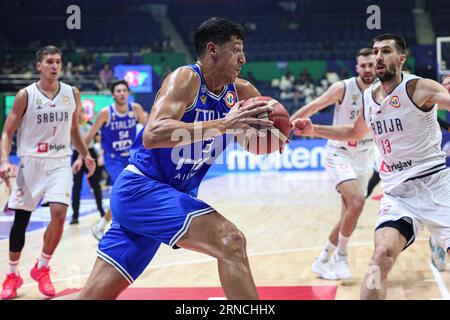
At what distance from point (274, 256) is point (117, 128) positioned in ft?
8.94

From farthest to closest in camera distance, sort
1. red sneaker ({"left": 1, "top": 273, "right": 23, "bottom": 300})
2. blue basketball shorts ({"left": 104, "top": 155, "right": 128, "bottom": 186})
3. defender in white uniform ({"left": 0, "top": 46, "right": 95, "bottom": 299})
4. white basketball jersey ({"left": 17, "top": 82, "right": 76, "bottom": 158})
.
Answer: blue basketball shorts ({"left": 104, "top": 155, "right": 128, "bottom": 186})
white basketball jersey ({"left": 17, "top": 82, "right": 76, "bottom": 158})
defender in white uniform ({"left": 0, "top": 46, "right": 95, "bottom": 299})
red sneaker ({"left": 1, "top": 273, "right": 23, "bottom": 300})

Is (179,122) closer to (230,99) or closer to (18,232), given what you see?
(230,99)

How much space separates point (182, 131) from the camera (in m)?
3.01

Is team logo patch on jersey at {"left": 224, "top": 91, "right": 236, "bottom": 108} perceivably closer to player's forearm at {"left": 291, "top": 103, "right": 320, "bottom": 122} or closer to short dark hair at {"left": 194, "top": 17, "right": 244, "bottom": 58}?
short dark hair at {"left": 194, "top": 17, "right": 244, "bottom": 58}

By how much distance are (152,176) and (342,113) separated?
3.35 m

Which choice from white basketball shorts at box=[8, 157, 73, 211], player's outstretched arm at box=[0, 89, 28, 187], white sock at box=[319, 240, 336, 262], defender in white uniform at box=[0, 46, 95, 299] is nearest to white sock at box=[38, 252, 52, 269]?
defender in white uniform at box=[0, 46, 95, 299]

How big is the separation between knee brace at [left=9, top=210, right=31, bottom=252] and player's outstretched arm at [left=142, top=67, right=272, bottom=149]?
2867 millimetres

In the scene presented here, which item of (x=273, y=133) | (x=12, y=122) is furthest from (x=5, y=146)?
(x=273, y=133)

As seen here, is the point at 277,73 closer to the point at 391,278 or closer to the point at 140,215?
the point at 391,278

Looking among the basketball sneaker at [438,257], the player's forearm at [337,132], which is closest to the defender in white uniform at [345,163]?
the basketball sneaker at [438,257]

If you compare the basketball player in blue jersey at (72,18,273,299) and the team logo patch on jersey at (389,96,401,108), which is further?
the team logo patch on jersey at (389,96,401,108)

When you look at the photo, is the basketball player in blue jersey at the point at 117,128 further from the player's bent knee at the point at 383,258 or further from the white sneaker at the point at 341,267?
the player's bent knee at the point at 383,258

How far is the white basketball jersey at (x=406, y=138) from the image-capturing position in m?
3.92

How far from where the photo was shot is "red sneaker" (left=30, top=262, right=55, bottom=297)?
16.9 feet
